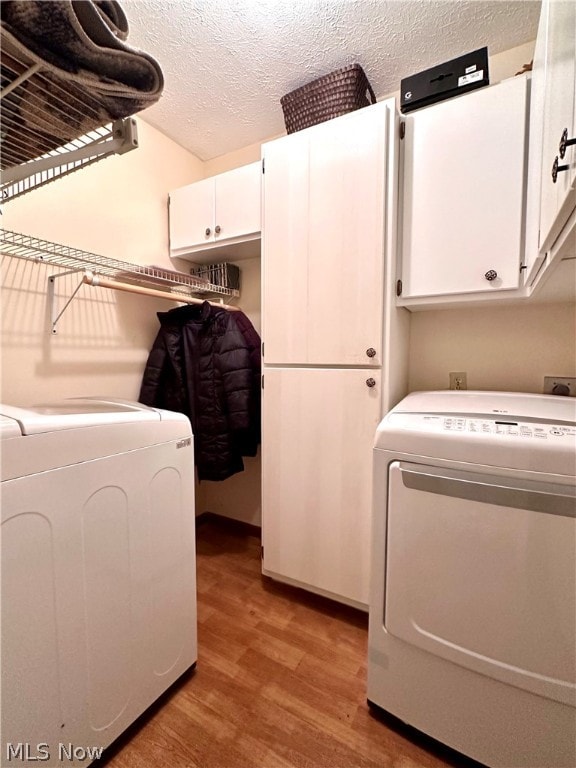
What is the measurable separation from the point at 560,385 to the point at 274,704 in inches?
64.1

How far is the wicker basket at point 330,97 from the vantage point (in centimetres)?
143

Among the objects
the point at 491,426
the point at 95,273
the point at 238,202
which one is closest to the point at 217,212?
the point at 238,202

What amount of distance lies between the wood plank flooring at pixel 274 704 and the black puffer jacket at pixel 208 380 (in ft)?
2.38

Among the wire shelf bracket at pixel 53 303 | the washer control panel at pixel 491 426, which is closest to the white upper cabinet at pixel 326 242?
the washer control panel at pixel 491 426

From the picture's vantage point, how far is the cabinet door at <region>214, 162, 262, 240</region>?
1701 mm

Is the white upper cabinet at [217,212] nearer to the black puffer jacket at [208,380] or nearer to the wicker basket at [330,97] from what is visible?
the wicker basket at [330,97]

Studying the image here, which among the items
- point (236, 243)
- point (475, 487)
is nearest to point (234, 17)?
point (236, 243)

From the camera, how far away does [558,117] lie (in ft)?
2.33

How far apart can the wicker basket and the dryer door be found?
1575 millimetres

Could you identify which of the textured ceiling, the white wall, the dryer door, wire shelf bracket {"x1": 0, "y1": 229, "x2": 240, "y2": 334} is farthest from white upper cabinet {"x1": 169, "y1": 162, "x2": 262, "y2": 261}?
the dryer door

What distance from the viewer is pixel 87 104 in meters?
0.63

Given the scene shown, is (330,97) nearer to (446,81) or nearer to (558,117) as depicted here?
(446,81)

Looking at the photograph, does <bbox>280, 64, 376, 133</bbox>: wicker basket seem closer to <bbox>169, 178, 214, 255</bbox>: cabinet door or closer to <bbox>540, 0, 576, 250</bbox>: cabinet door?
<bbox>169, 178, 214, 255</bbox>: cabinet door

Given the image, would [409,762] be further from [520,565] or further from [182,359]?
[182,359]
